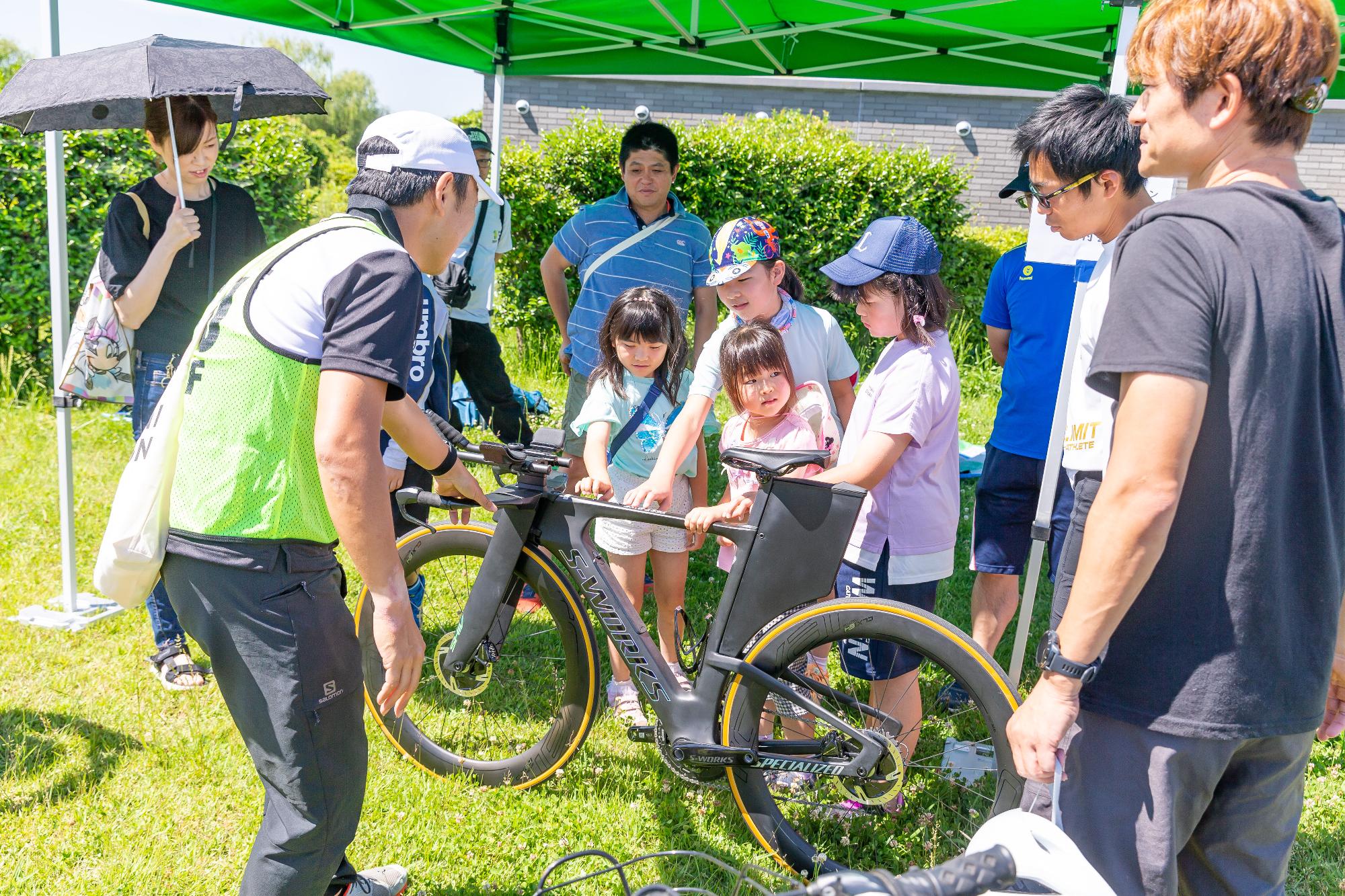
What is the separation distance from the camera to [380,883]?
2539mm

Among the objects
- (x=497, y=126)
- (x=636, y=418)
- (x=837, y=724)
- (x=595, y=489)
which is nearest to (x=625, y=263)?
(x=636, y=418)

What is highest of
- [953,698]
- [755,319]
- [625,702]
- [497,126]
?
[497,126]

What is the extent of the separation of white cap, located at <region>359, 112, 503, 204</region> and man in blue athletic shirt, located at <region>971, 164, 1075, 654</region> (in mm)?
2148

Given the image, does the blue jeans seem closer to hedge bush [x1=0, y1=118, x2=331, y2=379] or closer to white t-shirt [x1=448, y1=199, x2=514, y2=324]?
white t-shirt [x1=448, y1=199, x2=514, y2=324]

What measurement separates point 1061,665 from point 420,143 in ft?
5.25

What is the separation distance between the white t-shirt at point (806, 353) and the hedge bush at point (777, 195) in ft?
21.8

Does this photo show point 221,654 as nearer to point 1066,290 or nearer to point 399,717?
point 399,717

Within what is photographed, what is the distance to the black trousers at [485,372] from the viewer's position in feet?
18.4

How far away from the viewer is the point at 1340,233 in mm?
1413

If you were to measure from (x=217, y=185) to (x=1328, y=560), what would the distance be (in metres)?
3.54

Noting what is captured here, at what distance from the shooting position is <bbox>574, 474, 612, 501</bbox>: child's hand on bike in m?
3.00

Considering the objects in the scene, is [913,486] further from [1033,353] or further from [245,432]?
[245,432]

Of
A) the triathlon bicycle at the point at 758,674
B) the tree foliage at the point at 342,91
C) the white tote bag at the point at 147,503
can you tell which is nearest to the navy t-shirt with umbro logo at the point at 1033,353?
the triathlon bicycle at the point at 758,674

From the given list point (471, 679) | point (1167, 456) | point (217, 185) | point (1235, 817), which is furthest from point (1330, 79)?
point (217, 185)
